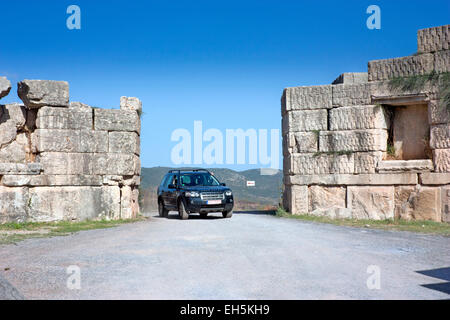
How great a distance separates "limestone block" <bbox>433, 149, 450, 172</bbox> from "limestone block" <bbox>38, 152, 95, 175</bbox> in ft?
32.6

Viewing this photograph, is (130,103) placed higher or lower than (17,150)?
higher

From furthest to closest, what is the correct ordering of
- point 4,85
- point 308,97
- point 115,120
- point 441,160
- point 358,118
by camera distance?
point 308,97, point 115,120, point 358,118, point 441,160, point 4,85

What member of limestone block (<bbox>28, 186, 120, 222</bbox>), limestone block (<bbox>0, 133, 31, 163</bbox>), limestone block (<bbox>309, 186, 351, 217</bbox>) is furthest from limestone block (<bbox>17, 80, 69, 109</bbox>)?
limestone block (<bbox>309, 186, 351, 217</bbox>)

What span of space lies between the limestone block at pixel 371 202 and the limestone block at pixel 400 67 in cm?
337

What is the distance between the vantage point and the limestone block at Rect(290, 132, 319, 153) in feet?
50.7

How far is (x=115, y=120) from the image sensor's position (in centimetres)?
1498

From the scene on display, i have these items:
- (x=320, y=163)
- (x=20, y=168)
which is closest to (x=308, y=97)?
(x=320, y=163)

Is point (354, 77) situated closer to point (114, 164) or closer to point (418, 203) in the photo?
point (418, 203)

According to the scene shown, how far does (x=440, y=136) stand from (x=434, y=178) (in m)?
1.22

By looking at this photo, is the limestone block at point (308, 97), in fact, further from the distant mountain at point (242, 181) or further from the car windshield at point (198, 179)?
the distant mountain at point (242, 181)

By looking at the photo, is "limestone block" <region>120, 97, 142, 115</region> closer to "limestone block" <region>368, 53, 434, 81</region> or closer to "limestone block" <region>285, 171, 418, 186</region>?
"limestone block" <region>285, 171, 418, 186</region>

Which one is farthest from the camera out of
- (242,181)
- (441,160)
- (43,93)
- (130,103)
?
(242,181)

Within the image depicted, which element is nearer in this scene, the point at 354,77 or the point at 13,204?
the point at 13,204
